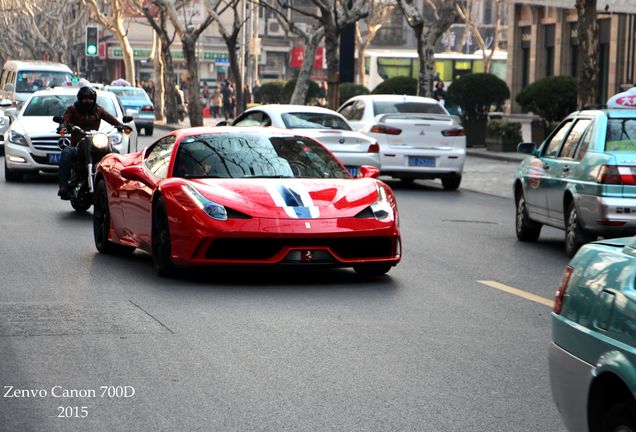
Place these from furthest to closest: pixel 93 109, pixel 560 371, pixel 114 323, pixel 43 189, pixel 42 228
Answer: pixel 43 189 → pixel 93 109 → pixel 42 228 → pixel 114 323 → pixel 560 371

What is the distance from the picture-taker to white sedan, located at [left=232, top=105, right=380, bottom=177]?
22375mm

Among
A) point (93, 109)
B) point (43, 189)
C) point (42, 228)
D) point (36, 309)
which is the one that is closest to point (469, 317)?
point (36, 309)

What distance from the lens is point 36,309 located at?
982 cm

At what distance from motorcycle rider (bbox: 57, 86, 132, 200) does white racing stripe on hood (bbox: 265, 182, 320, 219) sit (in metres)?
6.60

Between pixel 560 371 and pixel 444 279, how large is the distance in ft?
21.8

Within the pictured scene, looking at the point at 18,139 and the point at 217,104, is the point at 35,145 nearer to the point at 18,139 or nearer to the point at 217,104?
the point at 18,139

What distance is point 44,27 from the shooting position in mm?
98500

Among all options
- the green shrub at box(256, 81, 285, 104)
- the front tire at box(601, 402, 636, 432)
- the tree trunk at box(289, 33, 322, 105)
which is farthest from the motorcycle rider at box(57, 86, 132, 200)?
the green shrub at box(256, 81, 285, 104)

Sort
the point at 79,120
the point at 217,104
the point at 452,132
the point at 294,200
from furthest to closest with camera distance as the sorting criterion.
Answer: the point at 217,104 < the point at 452,132 < the point at 79,120 < the point at 294,200

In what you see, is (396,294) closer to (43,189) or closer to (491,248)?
(491,248)

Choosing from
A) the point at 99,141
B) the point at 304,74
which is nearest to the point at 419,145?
the point at 99,141

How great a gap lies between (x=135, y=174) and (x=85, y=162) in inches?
196

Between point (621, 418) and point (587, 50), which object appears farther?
point (587, 50)

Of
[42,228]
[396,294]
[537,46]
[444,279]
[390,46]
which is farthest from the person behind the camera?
[390,46]
